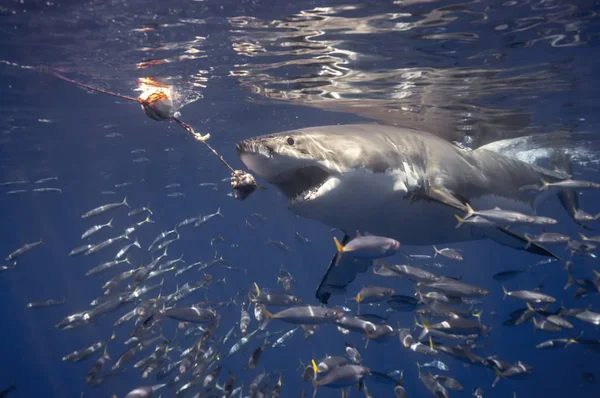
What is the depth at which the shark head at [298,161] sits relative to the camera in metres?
3.58

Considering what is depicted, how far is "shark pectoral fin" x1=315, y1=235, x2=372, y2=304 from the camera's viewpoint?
243 inches

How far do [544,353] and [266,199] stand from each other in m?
34.2

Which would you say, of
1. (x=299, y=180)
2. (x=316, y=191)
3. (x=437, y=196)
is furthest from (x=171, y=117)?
(x=437, y=196)

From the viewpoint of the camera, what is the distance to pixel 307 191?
3.84 m

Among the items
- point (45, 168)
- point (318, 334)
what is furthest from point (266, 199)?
point (45, 168)

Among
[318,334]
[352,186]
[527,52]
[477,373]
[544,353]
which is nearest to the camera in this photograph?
Answer: [352,186]

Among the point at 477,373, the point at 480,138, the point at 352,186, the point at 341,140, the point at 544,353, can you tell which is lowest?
the point at 544,353

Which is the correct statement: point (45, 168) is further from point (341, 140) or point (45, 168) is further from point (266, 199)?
point (341, 140)

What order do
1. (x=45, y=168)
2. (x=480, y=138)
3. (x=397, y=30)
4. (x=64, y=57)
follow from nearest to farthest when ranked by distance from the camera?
(x=397, y=30), (x=64, y=57), (x=480, y=138), (x=45, y=168)

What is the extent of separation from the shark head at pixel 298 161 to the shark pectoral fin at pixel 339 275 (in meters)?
2.27

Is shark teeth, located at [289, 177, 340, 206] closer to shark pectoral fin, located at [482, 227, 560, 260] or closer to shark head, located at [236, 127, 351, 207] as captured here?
shark head, located at [236, 127, 351, 207]

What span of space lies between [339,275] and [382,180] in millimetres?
2426

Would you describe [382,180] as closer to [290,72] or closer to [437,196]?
[437,196]

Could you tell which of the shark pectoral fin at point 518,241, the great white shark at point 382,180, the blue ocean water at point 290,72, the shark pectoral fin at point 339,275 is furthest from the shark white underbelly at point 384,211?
the blue ocean water at point 290,72
